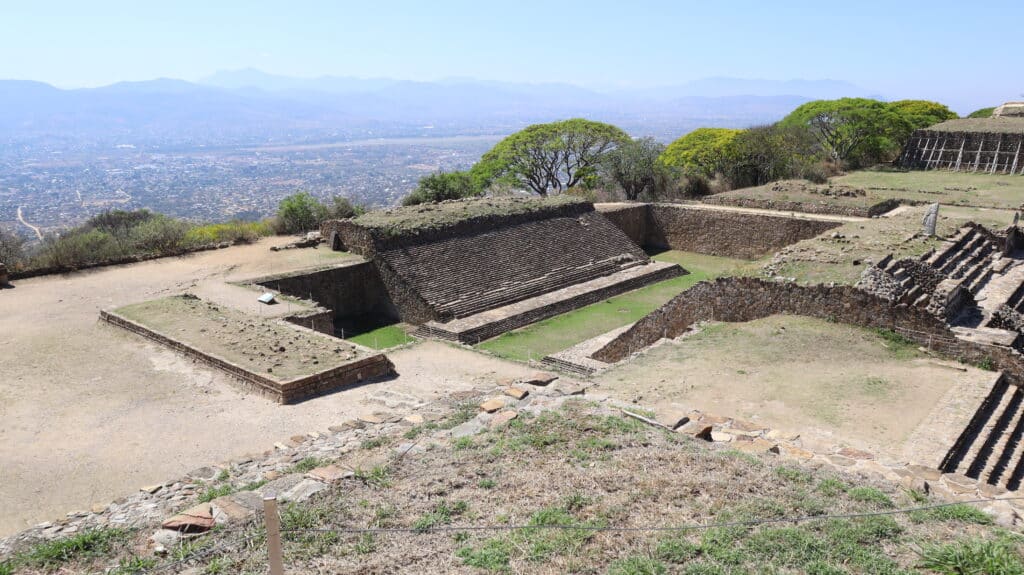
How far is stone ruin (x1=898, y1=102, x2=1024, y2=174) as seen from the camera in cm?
3069

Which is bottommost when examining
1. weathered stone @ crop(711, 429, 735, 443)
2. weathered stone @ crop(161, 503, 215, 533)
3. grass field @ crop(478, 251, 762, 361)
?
grass field @ crop(478, 251, 762, 361)

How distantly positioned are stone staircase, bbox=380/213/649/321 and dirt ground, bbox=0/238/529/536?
9.43ft

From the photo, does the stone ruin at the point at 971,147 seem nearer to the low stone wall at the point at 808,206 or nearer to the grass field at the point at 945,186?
the grass field at the point at 945,186

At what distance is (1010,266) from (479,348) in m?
13.4

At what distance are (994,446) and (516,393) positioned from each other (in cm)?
632

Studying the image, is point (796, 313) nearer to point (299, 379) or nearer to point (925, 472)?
point (925, 472)

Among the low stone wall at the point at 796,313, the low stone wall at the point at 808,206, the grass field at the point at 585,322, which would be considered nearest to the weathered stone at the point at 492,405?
the low stone wall at the point at 796,313

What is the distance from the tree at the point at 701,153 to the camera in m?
33.4

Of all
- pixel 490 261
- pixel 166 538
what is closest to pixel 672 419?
pixel 166 538

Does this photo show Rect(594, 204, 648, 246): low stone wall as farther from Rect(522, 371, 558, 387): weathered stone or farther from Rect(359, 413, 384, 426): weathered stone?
Rect(359, 413, 384, 426): weathered stone

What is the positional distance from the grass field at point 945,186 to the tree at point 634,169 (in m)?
8.12

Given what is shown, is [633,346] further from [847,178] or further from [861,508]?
[847,178]

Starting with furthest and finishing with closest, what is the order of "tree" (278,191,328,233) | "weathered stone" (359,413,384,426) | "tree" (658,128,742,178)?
1. "tree" (658,128,742,178)
2. "tree" (278,191,328,233)
3. "weathered stone" (359,413,384,426)

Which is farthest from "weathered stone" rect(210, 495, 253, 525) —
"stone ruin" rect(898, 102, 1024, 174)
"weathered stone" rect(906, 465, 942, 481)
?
"stone ruin" rect(898, 102, 1024, 174)
